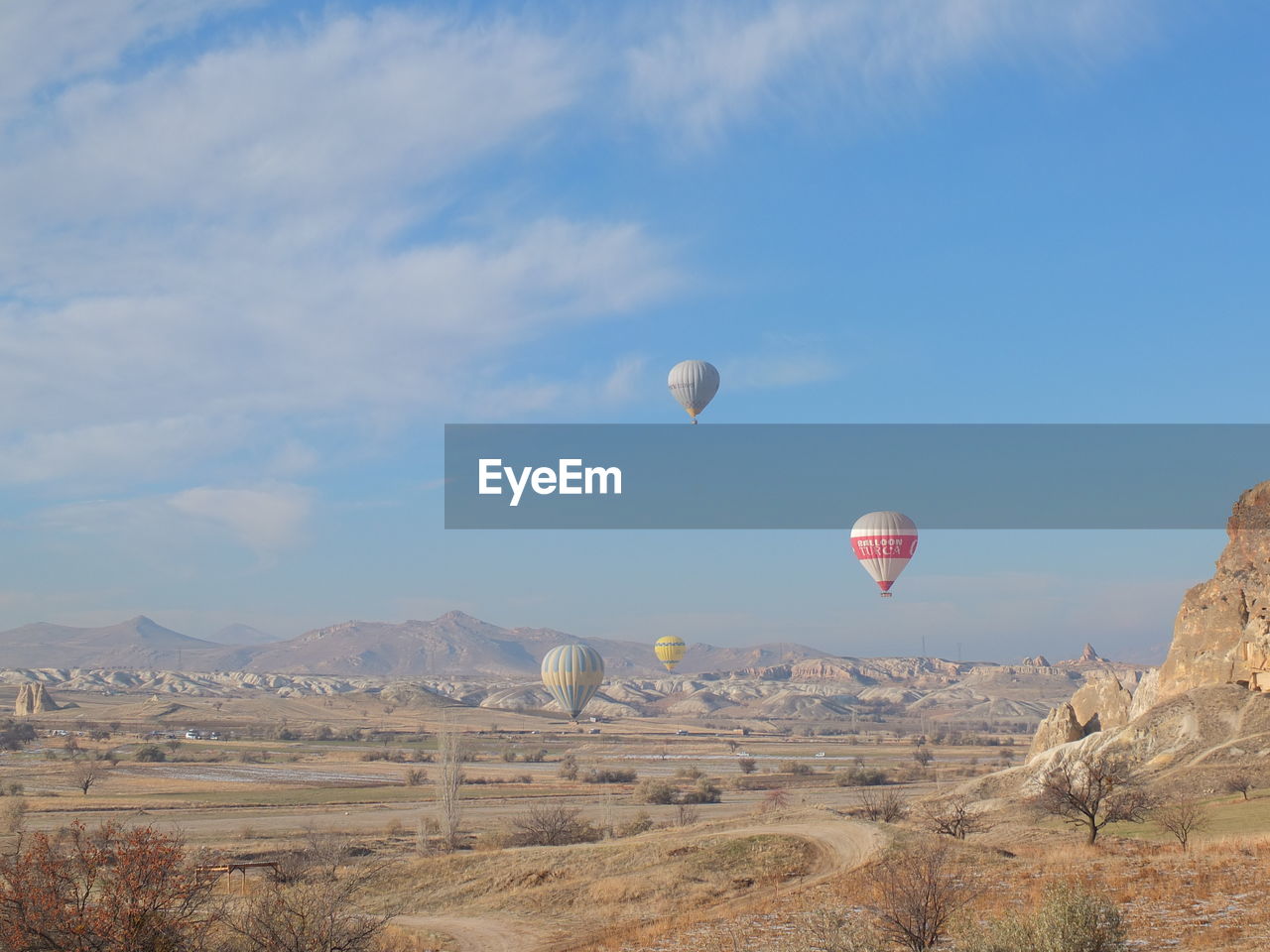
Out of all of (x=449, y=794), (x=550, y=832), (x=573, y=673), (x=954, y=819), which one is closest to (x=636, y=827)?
(x=550, y=832)

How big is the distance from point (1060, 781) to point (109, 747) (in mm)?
118563

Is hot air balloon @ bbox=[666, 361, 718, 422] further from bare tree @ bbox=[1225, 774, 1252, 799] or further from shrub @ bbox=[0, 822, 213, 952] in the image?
shrub @ bbox=[0, 822, 213, 952]

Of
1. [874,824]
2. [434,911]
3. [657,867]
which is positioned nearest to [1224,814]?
[874,824]

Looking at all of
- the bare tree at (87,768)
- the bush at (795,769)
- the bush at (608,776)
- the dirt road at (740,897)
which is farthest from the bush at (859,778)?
the bare tree at (87,768)

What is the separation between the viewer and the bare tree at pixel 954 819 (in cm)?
4859

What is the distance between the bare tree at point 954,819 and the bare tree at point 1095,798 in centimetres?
313

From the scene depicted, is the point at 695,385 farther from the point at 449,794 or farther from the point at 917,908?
the point at 917,908

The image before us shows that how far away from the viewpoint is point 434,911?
38.5 meters

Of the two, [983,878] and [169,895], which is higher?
[169,895]

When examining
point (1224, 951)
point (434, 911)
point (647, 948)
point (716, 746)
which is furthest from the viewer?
point (716, 746)

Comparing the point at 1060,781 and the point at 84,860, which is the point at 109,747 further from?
the point at 84,860

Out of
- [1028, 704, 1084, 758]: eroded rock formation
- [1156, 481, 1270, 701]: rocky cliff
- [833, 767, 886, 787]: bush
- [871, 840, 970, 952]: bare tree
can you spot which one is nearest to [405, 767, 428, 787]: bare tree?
[833, 767, 886, 787]: bush

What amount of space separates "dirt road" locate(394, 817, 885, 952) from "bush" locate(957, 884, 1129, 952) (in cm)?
1381

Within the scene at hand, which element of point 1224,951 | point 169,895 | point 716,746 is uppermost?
point 169,895
